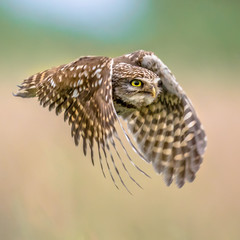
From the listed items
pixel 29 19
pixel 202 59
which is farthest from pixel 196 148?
pixel 29 19

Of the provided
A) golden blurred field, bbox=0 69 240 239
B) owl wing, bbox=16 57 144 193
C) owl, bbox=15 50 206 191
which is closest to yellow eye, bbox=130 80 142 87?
owl, bbox=15 50 206 191

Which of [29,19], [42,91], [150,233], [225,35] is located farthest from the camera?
[225,35]

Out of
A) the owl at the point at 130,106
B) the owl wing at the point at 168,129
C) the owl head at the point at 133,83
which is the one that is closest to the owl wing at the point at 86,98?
the owl at the point at 130,106

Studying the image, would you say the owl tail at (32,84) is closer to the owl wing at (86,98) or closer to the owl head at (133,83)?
the owl wing at (86,98)

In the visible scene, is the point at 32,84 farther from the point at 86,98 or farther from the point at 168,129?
the point at 168,129

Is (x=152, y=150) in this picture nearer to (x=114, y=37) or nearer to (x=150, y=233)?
(x=150, y=233)

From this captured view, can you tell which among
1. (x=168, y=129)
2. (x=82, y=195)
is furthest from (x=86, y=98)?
(x=82, y=195)

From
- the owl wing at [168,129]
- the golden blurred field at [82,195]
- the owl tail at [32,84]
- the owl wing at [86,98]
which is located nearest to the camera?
the owl wing at [86,98]
